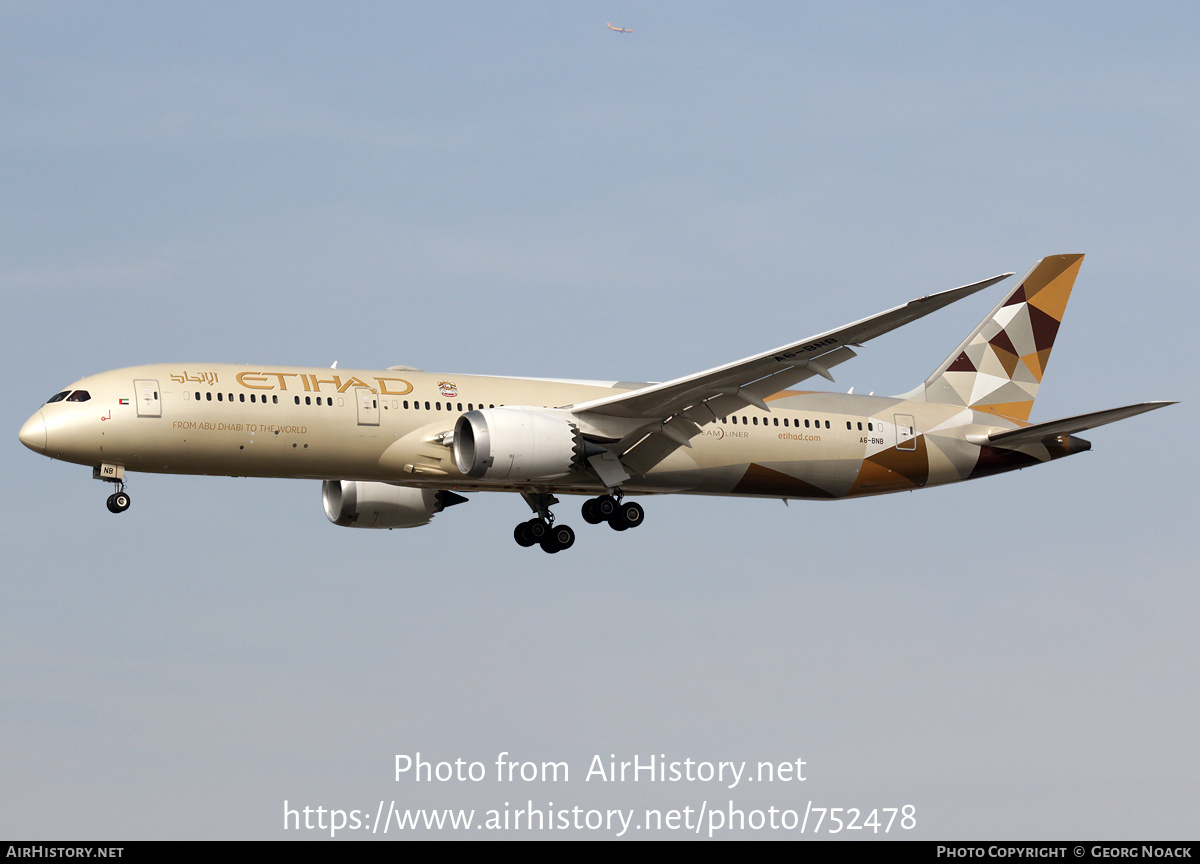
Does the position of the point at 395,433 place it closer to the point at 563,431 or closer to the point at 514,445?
the point at 514,445

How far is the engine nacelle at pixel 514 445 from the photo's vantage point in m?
38.8

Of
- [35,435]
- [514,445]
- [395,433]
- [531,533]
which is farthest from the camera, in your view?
[531,533]

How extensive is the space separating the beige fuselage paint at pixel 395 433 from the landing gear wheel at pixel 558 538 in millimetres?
2888

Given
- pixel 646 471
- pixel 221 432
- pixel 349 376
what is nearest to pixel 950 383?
pixel 646 471

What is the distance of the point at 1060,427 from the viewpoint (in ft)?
143

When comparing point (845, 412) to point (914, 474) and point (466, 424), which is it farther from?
point (466, 424)

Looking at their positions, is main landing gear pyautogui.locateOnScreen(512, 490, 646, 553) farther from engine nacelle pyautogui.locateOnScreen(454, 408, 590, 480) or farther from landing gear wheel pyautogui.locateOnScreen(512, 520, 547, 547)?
engine nacelle pyautogui.locateOnScreen(454, 408, 590, 480)

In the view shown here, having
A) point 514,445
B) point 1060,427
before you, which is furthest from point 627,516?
point 1060,427

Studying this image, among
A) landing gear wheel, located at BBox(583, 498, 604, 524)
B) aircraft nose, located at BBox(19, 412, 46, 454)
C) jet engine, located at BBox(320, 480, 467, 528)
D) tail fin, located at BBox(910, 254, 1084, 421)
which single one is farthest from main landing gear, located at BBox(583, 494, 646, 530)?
aircraft nose, located at BBox(19, 412, 46, 454)

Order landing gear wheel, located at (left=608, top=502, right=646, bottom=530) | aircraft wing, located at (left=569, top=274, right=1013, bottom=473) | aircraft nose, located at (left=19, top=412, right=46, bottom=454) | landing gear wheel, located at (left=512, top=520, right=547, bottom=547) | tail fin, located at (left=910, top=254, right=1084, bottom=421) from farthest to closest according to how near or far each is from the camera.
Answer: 1. tail fin, located at (left=910, top=254, right=1084, bottom=421)
2. landing gear wheel, located at (left=512, top=520, right=547, bottom=547)
3. landing gear wheel, located at (left=608, top=502, right=646, bottom=530)
4. aircraft nose, located at (left=19, top=412, right=46, bottom=454)
5. aircraft wing, located at (left=569, top=274, right=1013, bottom=473)

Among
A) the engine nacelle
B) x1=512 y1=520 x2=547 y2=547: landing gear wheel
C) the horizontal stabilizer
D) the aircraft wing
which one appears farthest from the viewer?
x1=512 y1=520 x2=547 y2=547: landing gear wheel

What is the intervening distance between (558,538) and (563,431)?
6.45 m

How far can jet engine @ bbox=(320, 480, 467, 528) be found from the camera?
155 ft

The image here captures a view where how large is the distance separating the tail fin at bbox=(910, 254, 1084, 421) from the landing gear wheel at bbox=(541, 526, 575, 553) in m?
11.1
